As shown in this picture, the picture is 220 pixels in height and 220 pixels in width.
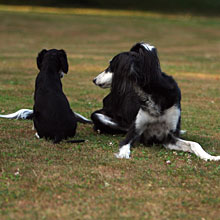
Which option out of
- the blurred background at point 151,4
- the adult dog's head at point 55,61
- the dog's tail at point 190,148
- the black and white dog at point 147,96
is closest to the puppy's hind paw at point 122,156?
the black and white dog at point 147,96

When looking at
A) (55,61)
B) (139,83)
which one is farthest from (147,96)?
(55,61)

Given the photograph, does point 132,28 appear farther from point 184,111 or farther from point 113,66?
point 113,66

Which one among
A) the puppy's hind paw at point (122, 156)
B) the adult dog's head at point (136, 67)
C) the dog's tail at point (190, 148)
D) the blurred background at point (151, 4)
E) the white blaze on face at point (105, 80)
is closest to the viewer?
the adult dog's head at point (136, 67)

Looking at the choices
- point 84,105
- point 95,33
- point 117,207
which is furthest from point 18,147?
point 95,33

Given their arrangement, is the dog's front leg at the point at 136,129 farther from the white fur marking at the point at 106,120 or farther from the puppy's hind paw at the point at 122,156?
the white fur marking at the point at 106,120

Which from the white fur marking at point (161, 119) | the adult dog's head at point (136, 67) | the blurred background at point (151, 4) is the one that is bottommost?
the blurred background at point (151, 4)

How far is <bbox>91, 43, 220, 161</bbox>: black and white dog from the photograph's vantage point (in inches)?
264

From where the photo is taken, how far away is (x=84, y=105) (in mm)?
11867

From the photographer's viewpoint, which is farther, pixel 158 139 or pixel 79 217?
pixel 158 139

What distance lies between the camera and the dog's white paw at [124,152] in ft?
23.0

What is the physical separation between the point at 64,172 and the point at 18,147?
1.43m

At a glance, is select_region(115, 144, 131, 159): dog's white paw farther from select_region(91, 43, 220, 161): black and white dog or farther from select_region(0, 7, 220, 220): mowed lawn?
select_region(0, 7, 220, 220): mowed lawn

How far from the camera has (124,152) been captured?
7.13 meters

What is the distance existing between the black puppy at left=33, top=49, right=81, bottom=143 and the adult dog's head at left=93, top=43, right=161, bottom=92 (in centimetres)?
123
